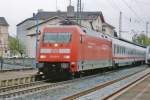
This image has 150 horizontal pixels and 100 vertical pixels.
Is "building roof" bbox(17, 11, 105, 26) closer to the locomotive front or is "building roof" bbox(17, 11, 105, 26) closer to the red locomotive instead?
the red locomotive

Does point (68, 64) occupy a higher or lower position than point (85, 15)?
lower

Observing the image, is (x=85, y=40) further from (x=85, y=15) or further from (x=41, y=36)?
(x=85, y=15)

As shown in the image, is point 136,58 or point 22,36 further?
point 22,36

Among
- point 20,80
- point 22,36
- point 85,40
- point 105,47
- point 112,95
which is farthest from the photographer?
point 22,36

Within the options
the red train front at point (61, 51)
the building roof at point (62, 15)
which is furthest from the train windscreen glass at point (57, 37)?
the building roof at point (62, 15)

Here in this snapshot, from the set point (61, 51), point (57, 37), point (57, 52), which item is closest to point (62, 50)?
point (61, 51)

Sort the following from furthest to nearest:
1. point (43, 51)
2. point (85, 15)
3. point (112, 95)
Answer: point (85, 15) < point (43, 51) < point (112, 95)

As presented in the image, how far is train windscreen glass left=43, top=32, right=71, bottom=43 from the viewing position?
28.3 m

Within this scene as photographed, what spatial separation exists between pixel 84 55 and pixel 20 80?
17.0 ft

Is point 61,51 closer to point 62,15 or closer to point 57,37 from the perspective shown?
point 57,37

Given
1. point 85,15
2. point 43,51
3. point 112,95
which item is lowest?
point 112,95

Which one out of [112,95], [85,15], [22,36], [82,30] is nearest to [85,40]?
[82,30]

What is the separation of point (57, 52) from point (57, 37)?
1051mm

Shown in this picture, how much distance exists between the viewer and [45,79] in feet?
97.6
